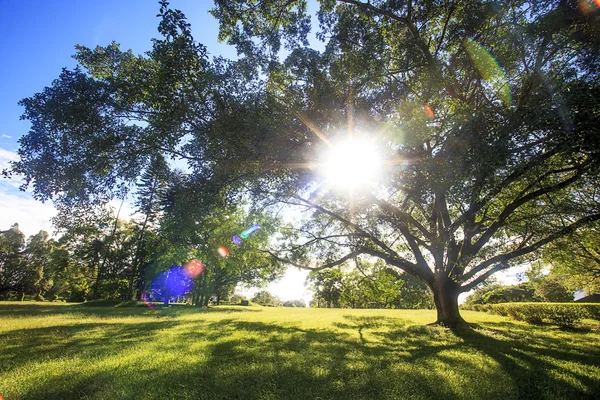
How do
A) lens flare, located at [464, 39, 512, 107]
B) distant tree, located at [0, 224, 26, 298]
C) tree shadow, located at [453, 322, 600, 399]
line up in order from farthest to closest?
distant tree, located at [0, 224, 26, 298] → lens flare, located at [464, 39, 512, 107] → tree shadow, located at [453, 322, 600, 399]

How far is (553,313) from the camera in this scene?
1780 cm

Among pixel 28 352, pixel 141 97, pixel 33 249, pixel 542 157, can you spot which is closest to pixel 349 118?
pixel 542 157

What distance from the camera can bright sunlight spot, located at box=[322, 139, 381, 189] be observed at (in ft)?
31.9

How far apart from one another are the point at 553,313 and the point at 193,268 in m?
43.9

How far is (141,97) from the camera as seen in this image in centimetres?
912

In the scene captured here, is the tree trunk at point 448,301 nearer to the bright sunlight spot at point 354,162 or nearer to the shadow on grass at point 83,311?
the bright sunlight spot at point 354,162

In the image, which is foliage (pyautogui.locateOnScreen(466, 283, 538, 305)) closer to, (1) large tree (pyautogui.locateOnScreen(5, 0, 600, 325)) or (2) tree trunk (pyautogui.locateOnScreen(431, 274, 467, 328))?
(2) tree trunk (pyautogui.locateOnScreen(431, 274, 467, 328))

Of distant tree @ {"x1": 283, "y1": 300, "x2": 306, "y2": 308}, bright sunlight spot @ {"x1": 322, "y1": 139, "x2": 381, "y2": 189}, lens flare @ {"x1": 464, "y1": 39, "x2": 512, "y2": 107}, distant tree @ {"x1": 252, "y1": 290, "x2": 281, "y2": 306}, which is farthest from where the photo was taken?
distant tree @ {"x1": 283, "y1": 300, "x2": 306, "y2": 308}

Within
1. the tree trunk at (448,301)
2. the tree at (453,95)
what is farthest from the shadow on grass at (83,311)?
the tree trunk at (448,301)

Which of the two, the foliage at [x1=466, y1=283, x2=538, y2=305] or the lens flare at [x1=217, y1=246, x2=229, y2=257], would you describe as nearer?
the lens flare at [x1=217, y1=246, x2=229, y2=257]

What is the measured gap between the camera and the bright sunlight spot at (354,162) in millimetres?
9734

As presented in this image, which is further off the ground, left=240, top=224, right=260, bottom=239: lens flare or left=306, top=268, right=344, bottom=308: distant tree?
left=240, top=224, right=260, bottom=239: lens flare

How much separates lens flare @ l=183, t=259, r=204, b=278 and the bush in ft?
131

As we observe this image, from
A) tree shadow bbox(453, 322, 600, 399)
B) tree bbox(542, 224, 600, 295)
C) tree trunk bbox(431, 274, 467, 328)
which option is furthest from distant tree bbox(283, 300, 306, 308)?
tree shadow bbox(453, 322, 600, 399)
